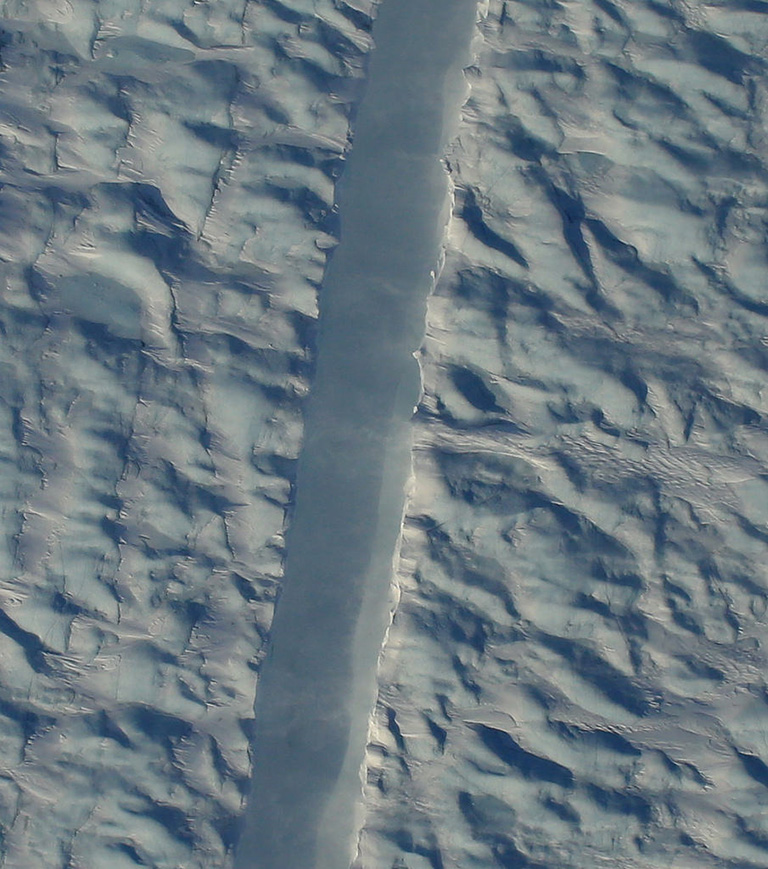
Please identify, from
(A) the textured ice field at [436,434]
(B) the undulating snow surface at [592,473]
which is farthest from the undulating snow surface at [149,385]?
(B) the undulating snow surface at [592,473]

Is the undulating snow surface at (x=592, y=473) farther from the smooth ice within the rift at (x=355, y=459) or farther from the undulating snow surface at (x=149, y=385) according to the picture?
the undulating snow surface at (x=149, y=385)

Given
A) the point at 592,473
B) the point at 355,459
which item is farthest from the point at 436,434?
the point at 592,473

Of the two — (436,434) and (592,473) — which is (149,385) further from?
(592,473)

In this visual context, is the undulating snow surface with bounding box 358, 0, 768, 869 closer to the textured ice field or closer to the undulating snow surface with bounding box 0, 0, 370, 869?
the textured ice field

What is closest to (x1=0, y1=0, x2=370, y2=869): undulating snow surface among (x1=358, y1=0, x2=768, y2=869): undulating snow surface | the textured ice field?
the textured ice field

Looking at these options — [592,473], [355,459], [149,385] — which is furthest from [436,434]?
[149,385]

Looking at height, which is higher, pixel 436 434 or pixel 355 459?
pixel 436 434

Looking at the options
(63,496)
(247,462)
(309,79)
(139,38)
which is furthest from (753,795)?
(139,38)
